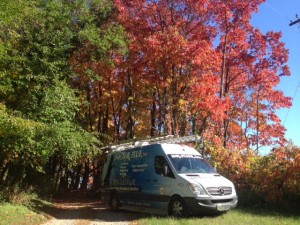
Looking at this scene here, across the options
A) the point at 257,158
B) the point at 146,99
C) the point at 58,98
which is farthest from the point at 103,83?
the point at 257,158

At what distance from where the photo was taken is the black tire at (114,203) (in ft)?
56.6

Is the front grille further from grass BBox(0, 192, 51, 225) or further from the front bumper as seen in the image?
grass BBox(0, 192, 51, 225)

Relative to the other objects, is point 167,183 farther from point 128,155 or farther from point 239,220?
point 128,155

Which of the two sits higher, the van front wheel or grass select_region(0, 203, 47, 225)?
the van front wheel

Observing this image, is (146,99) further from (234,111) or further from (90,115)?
(234,111)

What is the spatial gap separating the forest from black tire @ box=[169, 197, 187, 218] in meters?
4.17

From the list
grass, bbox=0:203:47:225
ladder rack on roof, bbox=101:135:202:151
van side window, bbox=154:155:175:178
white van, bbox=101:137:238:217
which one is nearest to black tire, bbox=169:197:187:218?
white van, bbox=101:137:238:217

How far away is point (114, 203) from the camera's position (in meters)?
17.5

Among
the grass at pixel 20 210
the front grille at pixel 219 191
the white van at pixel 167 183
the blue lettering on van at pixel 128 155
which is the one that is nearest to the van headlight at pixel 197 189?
the white van at pixel 167 183

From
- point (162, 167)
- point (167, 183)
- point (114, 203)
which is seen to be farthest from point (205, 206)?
point (114, 203)

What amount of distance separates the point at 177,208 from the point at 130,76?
43.2ft

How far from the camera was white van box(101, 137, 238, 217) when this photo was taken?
12.8m

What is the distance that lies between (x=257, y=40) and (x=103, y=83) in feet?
36.9

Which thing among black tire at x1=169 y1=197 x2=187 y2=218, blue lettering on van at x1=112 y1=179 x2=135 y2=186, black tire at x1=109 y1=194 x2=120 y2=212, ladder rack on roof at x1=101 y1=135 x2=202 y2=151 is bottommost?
black tire at x1=169 y1=197 x2=187 y2=218
